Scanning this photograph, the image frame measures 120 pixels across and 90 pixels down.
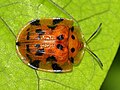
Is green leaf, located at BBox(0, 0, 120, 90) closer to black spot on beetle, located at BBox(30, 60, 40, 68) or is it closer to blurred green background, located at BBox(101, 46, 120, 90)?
black spot on beetle, located at BBox(30, 60, 40, 68)

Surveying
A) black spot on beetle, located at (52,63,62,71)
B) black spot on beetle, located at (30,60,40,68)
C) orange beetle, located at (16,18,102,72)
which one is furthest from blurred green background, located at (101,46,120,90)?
black spot on beetle, located at (30,60,40,68)

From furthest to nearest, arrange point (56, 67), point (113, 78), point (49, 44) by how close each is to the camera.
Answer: point (113, 78), point (56, 67), point (49, 44)

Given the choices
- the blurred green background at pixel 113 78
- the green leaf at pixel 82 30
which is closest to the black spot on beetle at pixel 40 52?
the green leaf at pixel 82 30

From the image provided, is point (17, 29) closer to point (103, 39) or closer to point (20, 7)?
point (20, 7)

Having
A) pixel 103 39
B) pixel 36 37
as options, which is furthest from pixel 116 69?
pixel 36 37

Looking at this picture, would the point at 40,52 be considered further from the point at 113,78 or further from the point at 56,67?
the point at 113,78

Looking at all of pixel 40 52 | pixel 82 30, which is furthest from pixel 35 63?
pixel 82 30

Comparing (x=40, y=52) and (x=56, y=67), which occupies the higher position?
(x=40, y=52)

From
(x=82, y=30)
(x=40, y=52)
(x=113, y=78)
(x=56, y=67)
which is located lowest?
(x=113, y=78)
